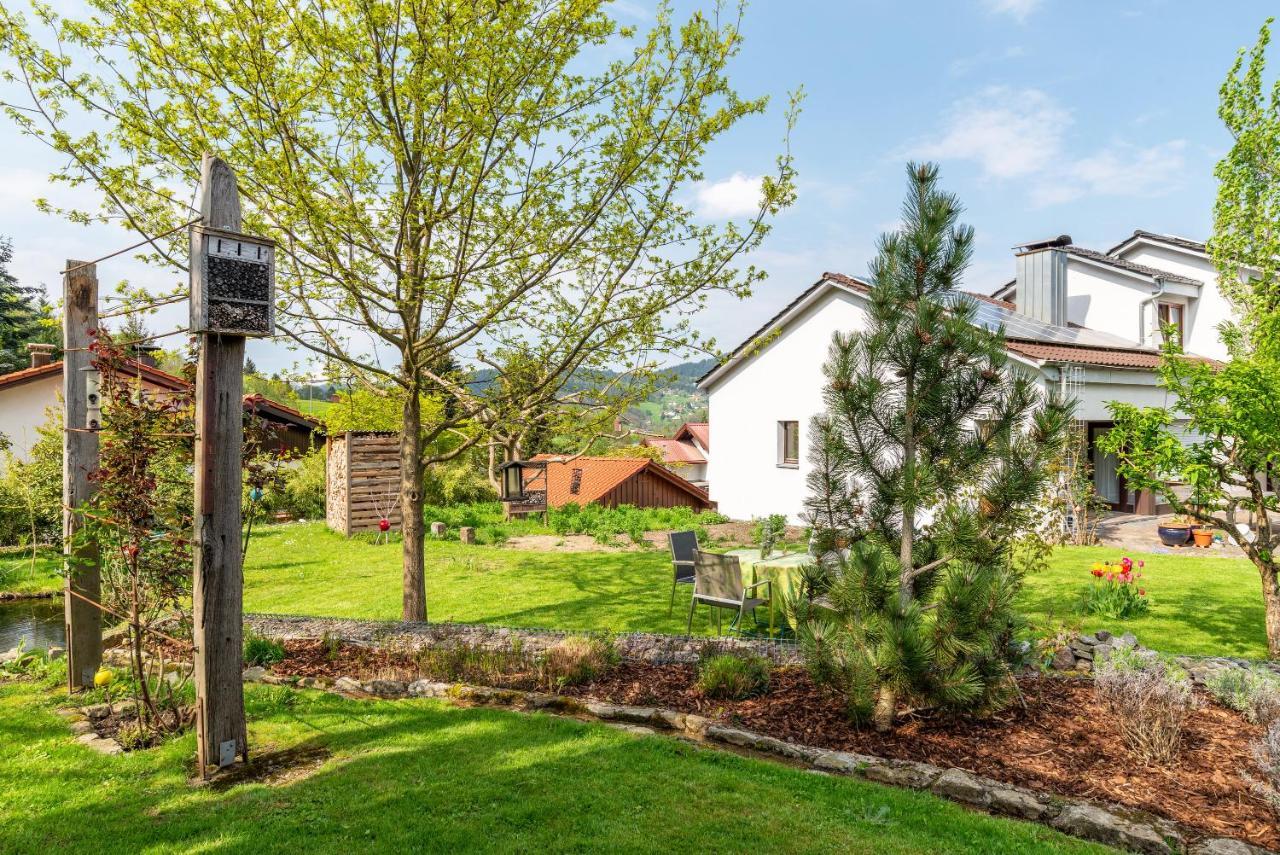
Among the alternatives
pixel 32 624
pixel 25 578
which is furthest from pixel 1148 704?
pixel 25 578

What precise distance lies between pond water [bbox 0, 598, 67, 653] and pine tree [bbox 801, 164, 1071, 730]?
7.96 metres

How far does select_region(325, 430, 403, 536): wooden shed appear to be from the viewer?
1487cm

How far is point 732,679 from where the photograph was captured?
4973mm

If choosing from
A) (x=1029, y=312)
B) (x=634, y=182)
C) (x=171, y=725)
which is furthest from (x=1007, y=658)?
(x=1029, y=312)

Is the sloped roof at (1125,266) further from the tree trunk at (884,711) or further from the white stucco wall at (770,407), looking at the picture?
the tree trunk at (884,711)

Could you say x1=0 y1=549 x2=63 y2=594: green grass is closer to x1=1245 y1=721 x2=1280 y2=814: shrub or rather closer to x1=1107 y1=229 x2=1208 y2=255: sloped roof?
x1=1245 y1=721 x2=1280 y2=814: shrub

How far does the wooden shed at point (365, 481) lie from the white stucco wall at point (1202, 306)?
1961 centimetres

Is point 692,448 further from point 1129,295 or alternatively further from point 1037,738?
point 1037,738

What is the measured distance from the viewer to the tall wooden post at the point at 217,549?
12.3ft

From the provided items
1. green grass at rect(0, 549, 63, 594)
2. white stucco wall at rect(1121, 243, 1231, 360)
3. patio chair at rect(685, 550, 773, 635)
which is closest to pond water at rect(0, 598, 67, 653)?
green grass at rect(0, 549, 63, 594)

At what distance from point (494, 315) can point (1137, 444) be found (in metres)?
5.96

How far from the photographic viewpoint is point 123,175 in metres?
5.72

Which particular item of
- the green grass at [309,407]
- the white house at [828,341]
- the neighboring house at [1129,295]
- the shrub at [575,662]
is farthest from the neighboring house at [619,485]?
the shrub at [575,662]

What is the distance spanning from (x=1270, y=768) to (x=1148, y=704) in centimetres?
63
